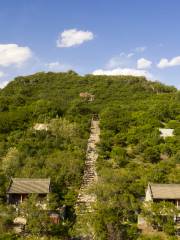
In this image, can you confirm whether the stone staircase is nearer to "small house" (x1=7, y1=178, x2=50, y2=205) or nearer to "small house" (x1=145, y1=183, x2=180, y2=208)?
"small house" (x1=7, y1=178, x2=50, y2=205)

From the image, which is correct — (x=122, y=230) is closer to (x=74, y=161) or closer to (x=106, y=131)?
(x=74, y=161)

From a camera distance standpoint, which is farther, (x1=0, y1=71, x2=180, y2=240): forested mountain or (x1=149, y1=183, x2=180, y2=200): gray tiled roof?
(x1=149, y1=183, x2=180, y2=200): gray tiled roof

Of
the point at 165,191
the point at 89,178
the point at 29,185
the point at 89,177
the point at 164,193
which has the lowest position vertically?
the point at 164,193

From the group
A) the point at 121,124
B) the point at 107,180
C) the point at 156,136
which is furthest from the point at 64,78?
the point at 107,180

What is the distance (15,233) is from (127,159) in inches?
783

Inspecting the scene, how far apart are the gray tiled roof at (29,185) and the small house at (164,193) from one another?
28.9ft

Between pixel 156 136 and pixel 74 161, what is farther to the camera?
pixel 156 136

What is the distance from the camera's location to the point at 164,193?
3562cm

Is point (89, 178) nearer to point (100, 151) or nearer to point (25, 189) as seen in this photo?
point (100, 151)

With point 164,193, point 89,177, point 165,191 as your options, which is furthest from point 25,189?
point 165,191

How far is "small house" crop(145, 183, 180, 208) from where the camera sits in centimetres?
3525

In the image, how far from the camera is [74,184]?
4169cm

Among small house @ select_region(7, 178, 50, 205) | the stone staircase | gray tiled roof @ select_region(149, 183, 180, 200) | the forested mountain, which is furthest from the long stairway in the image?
gray tiled roof @ select_region(149, 183, 180, 200)

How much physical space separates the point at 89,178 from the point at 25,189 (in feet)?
29.0
